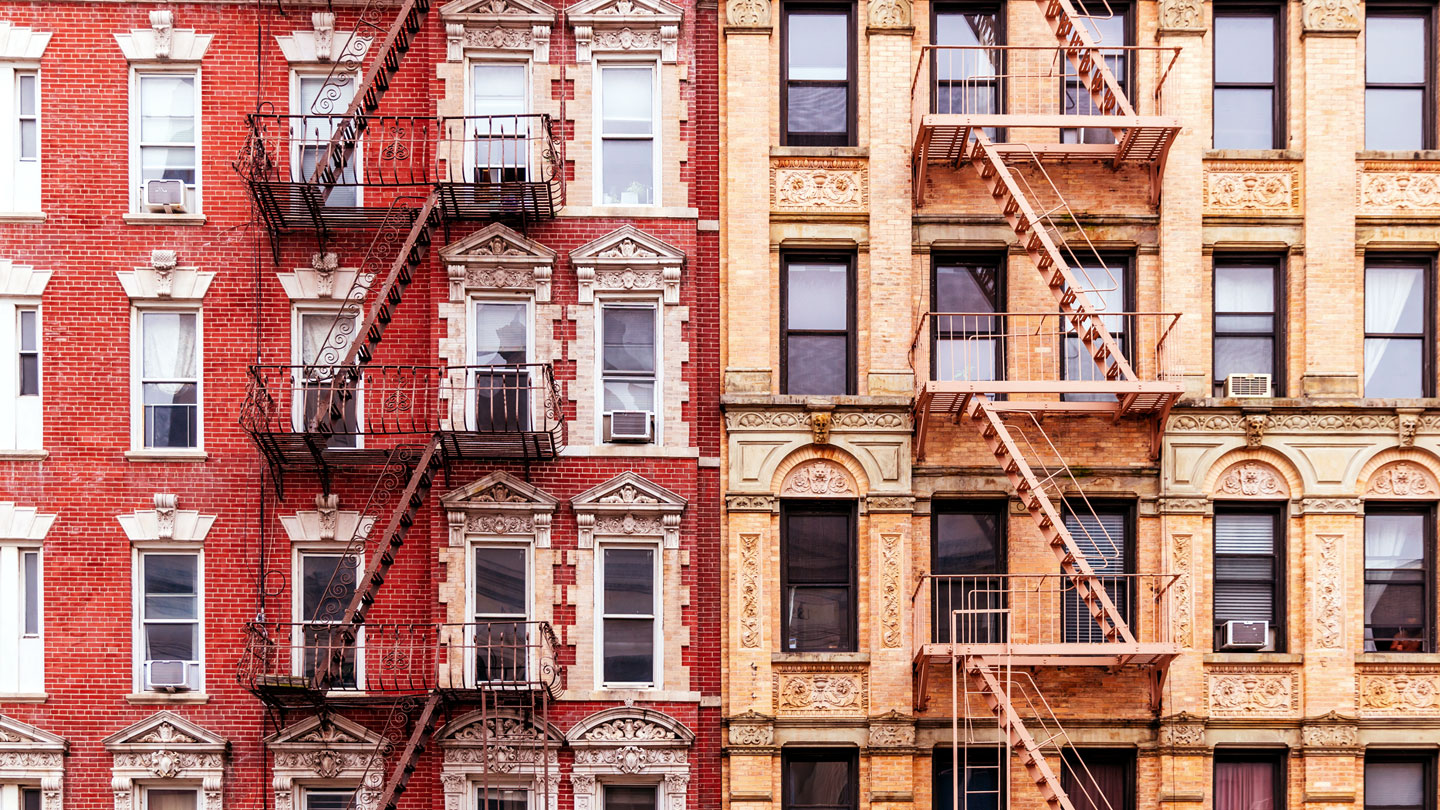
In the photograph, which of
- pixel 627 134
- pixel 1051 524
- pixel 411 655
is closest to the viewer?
pixel 1051 524

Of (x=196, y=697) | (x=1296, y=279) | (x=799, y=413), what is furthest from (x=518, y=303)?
(x=1296, y=279)

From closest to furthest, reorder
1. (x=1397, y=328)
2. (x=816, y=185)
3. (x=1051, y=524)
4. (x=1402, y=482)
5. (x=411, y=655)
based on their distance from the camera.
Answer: (x=1051, y=524)
(x=411, y=655)
(x=1402, y=482)
(x=816, y=185)
(x=1397, y=328)

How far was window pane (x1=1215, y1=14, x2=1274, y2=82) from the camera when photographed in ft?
63.0

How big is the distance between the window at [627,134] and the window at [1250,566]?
877 cm

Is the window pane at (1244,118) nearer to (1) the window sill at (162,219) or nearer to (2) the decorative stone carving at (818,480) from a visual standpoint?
(2) the decorative stone carving at (818,480)

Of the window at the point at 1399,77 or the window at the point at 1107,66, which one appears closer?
the window at the point at 1107,66

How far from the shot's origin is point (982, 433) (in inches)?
711

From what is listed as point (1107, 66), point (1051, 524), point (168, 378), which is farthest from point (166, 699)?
point (1107, 66)

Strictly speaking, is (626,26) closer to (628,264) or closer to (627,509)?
(628,264)

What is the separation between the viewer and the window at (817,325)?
18984mm

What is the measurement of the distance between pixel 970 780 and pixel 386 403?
9.05 metres

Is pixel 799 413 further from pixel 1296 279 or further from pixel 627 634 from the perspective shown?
pixel 1296 279

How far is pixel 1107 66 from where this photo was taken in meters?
19.1

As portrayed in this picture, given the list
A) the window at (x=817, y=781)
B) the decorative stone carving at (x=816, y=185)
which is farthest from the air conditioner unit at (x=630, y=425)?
the window at (x=817, y=781)
